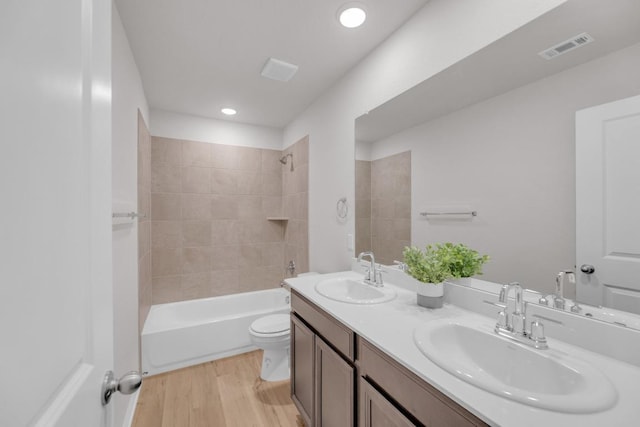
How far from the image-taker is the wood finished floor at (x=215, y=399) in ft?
5.89

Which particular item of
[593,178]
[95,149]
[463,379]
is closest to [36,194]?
[95,149]

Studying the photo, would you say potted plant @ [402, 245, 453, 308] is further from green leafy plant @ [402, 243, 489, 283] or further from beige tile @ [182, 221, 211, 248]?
beige tile @ [182, 221, 211, 248]

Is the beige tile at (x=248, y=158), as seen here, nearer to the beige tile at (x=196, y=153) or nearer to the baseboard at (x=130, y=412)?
the beige tile at (x=196, y=153)

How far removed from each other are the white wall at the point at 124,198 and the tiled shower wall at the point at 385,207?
1.53 m

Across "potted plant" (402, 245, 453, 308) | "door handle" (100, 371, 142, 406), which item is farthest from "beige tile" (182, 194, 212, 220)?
"door handle" (100, 371, 142, 406)

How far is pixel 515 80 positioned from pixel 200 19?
1.73 meters

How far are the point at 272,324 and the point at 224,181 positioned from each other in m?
1.81

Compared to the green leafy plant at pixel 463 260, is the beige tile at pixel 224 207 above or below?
above

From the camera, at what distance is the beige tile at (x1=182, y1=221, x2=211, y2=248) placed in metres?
3.09

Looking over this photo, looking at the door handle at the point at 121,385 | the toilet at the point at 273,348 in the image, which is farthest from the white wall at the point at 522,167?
the toilet at the point at 273,348

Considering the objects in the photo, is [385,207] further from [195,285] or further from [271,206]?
[195,285]

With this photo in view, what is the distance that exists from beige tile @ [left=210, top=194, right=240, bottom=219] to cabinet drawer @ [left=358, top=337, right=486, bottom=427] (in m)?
2.60

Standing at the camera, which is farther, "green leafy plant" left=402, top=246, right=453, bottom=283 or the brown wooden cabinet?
"green leafy plant" left=402, top=246, right=453, bottom=283

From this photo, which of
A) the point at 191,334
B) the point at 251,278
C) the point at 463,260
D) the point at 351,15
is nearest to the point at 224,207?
the point at 251,278
